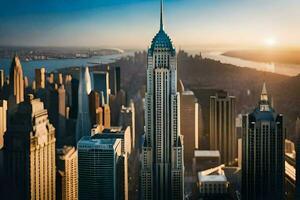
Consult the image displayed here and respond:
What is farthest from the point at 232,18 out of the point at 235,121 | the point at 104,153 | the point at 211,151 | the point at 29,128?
the point at 29,128

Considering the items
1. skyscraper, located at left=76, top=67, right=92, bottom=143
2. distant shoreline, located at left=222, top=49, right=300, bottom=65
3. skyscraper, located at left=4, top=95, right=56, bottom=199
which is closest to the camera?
skyscraper, located at left=4, top=95, right=56, bottom=199

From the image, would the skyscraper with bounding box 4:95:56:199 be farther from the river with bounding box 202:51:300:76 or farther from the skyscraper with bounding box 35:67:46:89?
the river with bounding box 202:51:300:76

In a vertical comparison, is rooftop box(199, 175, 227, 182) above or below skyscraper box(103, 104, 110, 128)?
below

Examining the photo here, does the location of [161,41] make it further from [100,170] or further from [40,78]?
[100,170]

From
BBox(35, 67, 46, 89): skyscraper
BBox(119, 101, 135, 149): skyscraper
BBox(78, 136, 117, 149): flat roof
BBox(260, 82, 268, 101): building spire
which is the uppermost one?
BBox(35, 67, 46, 89): skyscraper

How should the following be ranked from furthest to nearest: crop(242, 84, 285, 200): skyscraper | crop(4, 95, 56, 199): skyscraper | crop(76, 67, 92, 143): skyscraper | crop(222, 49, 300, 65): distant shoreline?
crop(76, 67, 92, 143): skyscraper, crop(222, 49, 300, 65): distant shoreline, crop(242, 84, 285, 200): skyscraper, crop(4, 95, 56, 199): skyscraper

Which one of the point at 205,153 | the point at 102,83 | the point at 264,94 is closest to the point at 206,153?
the point at 205,153

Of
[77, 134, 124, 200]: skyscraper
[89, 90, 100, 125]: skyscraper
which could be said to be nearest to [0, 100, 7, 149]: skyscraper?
[77, 134, 124, 200]: skyscraper

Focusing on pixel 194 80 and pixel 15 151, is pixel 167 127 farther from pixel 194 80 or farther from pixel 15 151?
pixel 15 151
